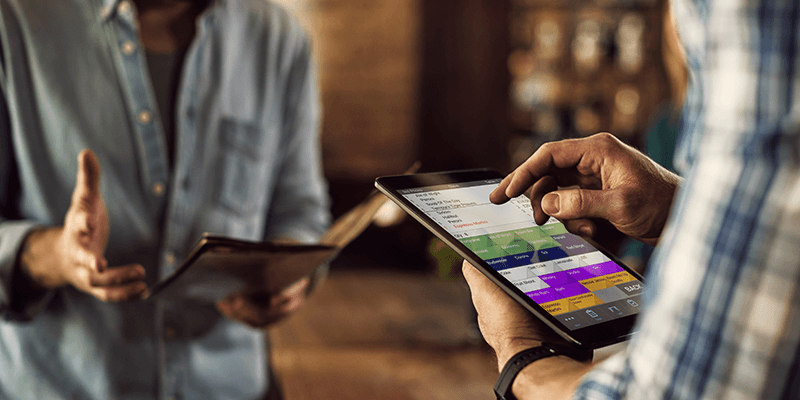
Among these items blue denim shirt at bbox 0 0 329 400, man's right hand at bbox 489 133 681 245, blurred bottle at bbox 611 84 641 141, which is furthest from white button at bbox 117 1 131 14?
blurred bottle at bbox 611 84 641 141

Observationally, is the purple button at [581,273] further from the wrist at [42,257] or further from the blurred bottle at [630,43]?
the blurred bottle at [630,43]

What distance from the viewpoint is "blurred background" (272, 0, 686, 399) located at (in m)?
4.35

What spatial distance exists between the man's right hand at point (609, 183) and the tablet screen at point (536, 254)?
3 centimetres

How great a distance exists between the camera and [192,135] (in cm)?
120

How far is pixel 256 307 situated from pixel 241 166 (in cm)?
35

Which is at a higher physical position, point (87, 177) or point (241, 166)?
point (87, 177)

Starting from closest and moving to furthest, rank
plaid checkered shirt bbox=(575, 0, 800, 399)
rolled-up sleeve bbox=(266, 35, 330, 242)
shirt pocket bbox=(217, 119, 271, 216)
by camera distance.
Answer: plaid checkered shirt bbox=(575, 0, 800, 399) < shirt pocket bbox=(217, 119, 271, 216) < rolled-up sleeve bbox=(266, 35, 330, 242)

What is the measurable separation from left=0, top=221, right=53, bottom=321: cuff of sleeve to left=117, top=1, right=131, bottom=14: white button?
454mm

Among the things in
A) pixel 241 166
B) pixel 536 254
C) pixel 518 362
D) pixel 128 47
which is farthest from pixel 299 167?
pixel 518 362

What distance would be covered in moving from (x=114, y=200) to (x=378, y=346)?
8.17ft

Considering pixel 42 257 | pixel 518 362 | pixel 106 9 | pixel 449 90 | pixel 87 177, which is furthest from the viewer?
pixel 449 90

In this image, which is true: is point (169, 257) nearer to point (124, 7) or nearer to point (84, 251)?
point (84, 251)

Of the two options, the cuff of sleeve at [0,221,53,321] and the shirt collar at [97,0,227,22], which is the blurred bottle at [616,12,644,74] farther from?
the cuff of sleeve at [0,221,53,321]

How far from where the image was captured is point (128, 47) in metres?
1.10
